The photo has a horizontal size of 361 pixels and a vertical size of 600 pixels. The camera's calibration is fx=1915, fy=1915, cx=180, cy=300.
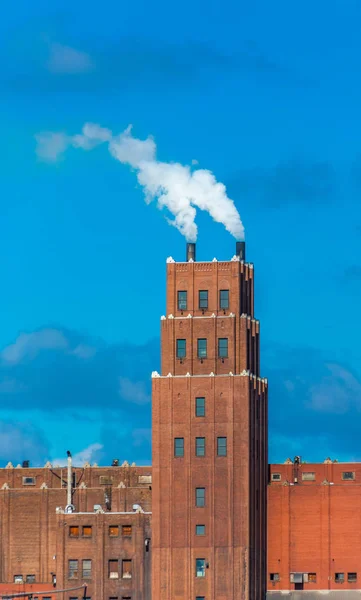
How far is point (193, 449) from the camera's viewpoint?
17688 centimetres

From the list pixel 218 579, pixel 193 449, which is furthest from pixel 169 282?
pixel 218 579

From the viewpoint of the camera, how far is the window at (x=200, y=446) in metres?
177

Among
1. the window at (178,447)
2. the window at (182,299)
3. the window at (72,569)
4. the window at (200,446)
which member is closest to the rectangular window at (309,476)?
the window at (200,446)

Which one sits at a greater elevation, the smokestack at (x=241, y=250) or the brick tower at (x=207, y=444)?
the smokestack at (x=241, y=250)

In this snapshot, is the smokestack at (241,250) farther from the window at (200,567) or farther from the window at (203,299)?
the window at (200,567)

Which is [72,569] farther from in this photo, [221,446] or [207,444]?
[221,446]

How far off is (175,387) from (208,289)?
395 inches

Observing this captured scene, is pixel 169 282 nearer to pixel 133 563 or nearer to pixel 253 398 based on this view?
pixel 253 398

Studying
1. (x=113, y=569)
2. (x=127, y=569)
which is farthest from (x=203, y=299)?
(x=113, y=569)

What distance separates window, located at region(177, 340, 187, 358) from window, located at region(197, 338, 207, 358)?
1.24m

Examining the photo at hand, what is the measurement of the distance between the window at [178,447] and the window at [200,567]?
986 cm

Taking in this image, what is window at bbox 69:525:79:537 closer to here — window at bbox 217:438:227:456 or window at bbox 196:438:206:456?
window at bbox 196:438:206:456

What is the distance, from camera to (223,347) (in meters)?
179

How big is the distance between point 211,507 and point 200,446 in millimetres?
5763
